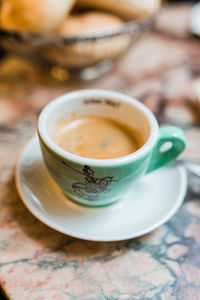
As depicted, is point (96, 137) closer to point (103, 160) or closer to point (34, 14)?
point (103, 160)

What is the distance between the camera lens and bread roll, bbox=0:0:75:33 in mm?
597

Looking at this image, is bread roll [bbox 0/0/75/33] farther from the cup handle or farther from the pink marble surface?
the cup handle

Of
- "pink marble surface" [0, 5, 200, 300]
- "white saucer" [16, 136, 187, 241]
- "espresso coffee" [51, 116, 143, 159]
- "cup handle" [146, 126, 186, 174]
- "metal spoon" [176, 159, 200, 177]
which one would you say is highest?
"cup handle" [146, 126, 186, 174]

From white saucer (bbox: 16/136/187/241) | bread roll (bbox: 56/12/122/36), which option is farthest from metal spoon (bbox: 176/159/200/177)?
bread roll (bbox: 56/12/122/36)

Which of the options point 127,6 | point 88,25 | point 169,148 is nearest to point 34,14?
point 88,25

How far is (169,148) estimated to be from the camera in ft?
1.48

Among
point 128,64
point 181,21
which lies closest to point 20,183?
point 128,64

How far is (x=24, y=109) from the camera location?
66 centimetres

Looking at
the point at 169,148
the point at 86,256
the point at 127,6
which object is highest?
the point at 127,6

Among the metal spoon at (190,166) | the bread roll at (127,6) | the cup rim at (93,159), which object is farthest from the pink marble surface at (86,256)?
the bread roll at (127,6)

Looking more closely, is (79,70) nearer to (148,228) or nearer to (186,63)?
(186,63)

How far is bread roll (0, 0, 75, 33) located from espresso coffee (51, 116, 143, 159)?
252mm

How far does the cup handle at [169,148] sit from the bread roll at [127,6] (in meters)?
0.40

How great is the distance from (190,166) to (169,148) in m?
0.08
